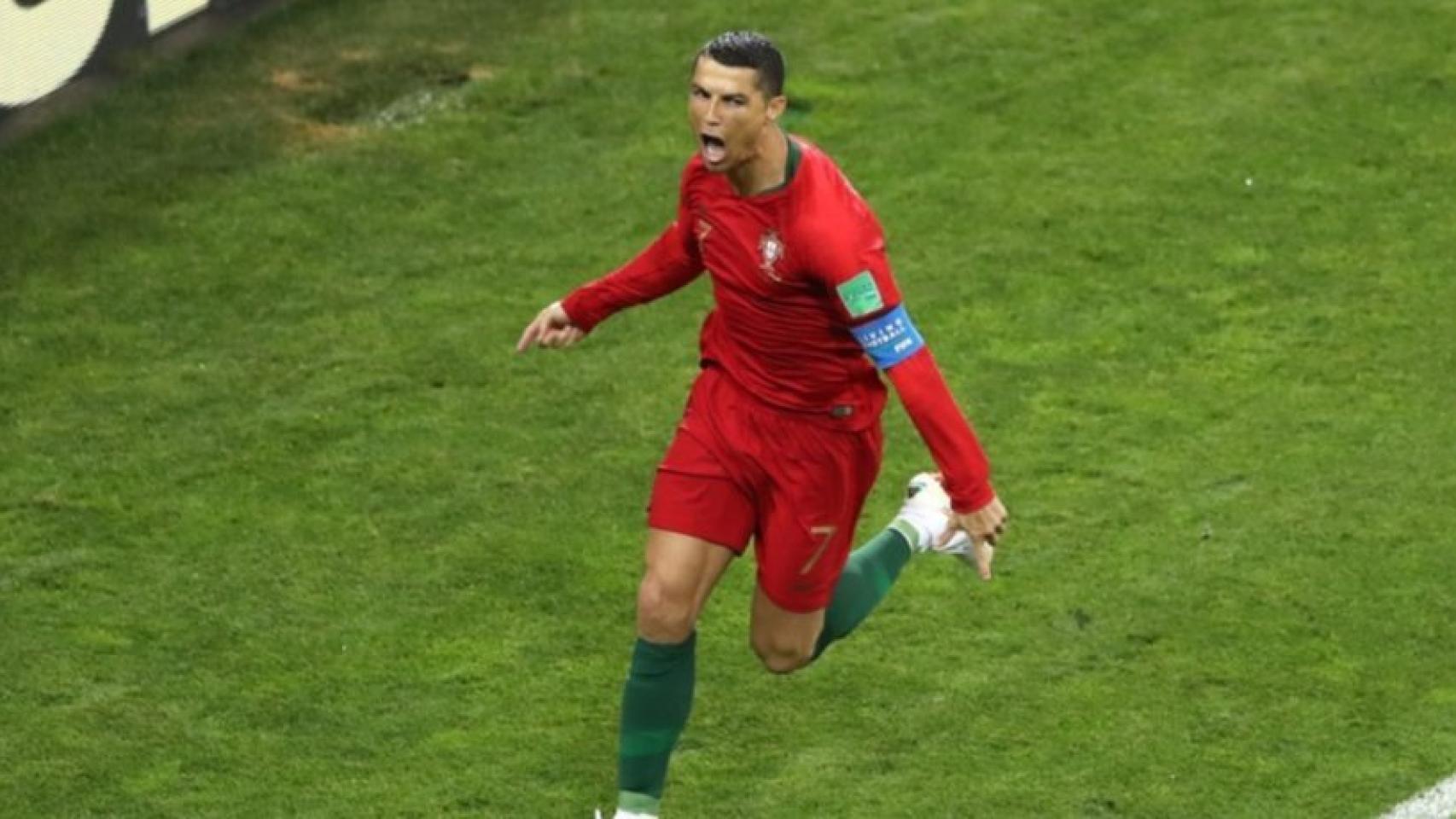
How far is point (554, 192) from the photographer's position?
1180 cm

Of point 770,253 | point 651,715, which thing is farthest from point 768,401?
point 651,715

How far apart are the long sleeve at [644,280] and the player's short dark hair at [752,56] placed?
595mm

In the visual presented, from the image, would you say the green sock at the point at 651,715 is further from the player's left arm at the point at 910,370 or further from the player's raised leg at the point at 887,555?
the player's left arm at the point at 910,370

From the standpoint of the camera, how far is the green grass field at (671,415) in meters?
7.97

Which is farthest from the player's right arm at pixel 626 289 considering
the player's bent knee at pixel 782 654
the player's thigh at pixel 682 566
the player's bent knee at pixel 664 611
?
the player's bent knee at pixel 782 654

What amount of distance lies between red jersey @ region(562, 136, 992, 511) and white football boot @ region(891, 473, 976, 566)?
32.8 inches

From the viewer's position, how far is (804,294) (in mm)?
7074

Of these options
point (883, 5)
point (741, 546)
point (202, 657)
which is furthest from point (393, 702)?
point (883, 5)

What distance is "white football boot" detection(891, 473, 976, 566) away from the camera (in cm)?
815

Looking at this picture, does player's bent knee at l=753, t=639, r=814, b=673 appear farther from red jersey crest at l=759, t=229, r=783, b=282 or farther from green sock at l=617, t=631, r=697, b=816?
red jersey crest at l=759, t=229, r=783, b=282

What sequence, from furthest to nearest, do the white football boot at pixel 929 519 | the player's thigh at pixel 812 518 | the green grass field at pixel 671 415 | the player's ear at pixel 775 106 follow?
the white football boot at pixel 929 519 < the green grass field at pixel 671 415 < the player's thigh at pixel 812 518 < the player's ear at pixel 775 106

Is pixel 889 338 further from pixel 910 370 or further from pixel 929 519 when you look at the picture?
pixel 929 519

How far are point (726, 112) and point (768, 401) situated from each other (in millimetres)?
→ 782

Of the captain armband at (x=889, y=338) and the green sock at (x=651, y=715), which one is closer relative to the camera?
the captain armband at (x=889, y=338)
